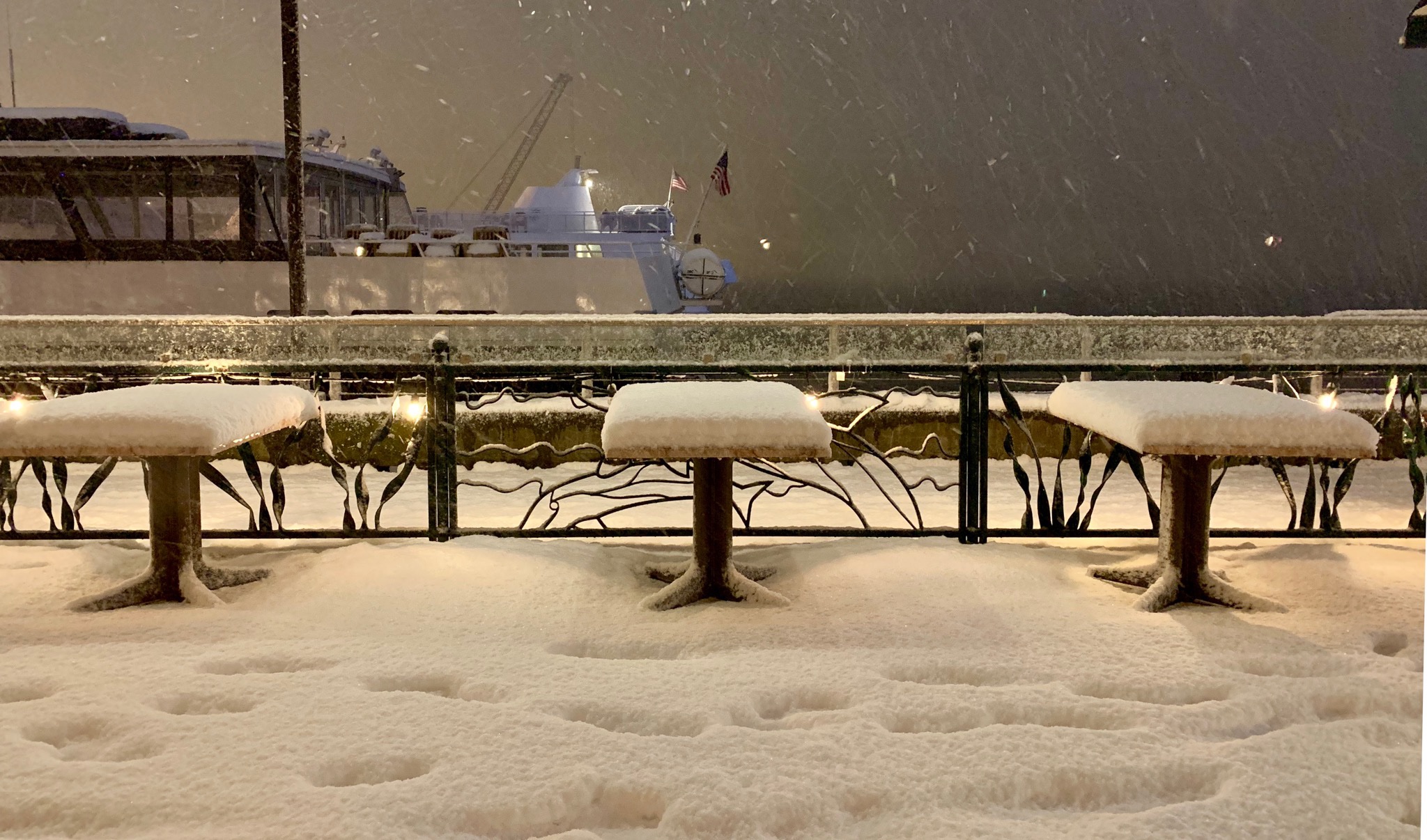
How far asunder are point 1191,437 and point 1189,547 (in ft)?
1.78

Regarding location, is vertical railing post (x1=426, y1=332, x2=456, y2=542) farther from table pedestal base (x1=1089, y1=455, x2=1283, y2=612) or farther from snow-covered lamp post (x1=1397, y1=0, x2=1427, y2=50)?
snow-covered lamp post (x1=1397, y1=0, x2=1427, y2=50)

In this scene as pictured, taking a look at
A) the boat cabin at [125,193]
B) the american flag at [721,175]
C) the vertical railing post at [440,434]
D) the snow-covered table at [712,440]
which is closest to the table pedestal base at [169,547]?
the vertical railing post at [440,434]

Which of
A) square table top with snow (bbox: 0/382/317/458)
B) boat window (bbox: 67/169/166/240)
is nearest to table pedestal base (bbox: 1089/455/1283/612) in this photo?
square table top with snow (bbox: 0/382/317/458)

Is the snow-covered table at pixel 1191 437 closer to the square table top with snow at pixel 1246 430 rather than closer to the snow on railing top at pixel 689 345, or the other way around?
the square table top with snow at pixel 1246 430

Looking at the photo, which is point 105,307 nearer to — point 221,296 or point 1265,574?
point 221,296

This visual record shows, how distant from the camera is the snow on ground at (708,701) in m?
1.79

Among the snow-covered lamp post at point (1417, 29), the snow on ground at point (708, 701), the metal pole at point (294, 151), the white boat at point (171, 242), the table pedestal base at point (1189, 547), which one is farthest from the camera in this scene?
the white boat at point (171, 242)

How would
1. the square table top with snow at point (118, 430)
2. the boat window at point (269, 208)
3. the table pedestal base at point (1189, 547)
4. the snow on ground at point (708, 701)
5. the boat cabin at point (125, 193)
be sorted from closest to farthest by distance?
the snow on ground at point (708, 701), the square table top with snow at point (118, 430), the table pedestal base at point (1189, 547), the boat cabin at point (125, 193), the boat window at point (269, 208)

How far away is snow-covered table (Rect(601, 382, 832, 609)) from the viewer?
2777 mm

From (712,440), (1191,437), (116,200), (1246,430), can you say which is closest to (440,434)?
(712,440)

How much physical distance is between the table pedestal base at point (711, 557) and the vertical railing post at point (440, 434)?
3.59 feet

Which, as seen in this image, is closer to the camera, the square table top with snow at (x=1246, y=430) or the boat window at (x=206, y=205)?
the square table top with snow at (x=1246, y=430)

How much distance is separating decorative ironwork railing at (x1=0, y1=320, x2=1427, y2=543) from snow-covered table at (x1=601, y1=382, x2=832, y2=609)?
0.62 feet

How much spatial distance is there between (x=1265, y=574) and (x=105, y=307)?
18797 millimetres
